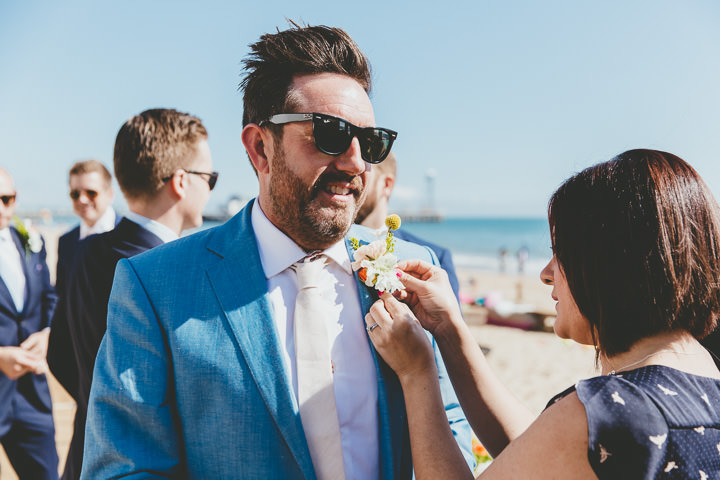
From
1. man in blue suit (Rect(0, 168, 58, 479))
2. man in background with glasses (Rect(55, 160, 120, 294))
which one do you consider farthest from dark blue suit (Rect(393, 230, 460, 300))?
man in background with glasses (Rect(55, 160, 120, 294))

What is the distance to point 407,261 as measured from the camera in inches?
82.9

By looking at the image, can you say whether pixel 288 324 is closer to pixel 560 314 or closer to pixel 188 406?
pixel 188 406

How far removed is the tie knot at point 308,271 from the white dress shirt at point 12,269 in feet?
11.8

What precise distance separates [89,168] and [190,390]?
5622 millimetres

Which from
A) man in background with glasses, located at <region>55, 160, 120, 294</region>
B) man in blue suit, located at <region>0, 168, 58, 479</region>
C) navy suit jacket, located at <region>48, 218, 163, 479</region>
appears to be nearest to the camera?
navy suit jacket, located at <region>48, 218, 163, 479</region>

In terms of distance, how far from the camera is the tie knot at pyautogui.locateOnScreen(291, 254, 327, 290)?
1.90 meters

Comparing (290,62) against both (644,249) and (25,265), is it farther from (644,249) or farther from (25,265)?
(25,265)

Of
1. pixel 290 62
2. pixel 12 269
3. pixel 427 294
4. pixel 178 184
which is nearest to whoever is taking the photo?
pixel 290 62

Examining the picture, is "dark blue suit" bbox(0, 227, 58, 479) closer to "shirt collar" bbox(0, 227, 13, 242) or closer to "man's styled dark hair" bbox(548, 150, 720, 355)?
"shirt collar" bbox(0, 227, 13, 242)

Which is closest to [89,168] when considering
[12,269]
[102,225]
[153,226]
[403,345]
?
[102,225]

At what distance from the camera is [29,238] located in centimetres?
459

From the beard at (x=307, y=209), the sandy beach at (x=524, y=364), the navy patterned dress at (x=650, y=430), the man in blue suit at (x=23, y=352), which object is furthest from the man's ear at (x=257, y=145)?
the sandy beach at (x=524, y=364)

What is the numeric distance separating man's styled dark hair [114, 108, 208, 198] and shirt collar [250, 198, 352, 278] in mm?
1415

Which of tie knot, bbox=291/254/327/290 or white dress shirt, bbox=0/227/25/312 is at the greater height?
tie knot, bbox=291/254/327/290
